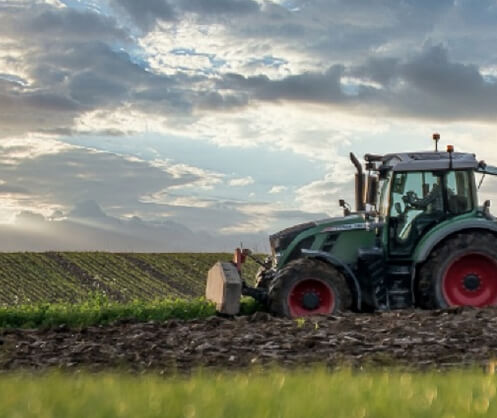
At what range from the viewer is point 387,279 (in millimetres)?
16297

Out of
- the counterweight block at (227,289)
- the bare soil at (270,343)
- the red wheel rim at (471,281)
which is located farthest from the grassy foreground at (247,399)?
the red wheel rim at (471,281)

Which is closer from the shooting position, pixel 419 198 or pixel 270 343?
pixel 270 343

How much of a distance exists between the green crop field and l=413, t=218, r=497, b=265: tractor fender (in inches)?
562

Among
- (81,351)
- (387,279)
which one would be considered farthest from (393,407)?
(387,279)

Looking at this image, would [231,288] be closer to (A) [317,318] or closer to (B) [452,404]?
(A) [317,318]

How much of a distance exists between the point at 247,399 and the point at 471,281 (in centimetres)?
1212

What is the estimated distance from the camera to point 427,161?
16422 mm

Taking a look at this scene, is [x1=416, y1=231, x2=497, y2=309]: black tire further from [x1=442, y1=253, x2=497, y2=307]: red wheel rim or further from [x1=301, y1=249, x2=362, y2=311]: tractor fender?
[x1=301, y1=249, x2=362, y2=311]: tractor fender

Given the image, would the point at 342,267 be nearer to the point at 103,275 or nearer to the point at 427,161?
the point at 427,161

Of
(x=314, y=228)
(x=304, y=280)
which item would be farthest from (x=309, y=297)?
(x=314, y=228)

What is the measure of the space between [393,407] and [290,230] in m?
12.5

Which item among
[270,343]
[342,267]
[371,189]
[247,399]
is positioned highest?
[371,189]

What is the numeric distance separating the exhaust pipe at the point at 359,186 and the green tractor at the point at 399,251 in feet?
0.06

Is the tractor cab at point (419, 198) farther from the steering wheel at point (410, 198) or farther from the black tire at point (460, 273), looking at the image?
the black tire at point (460, 273)
